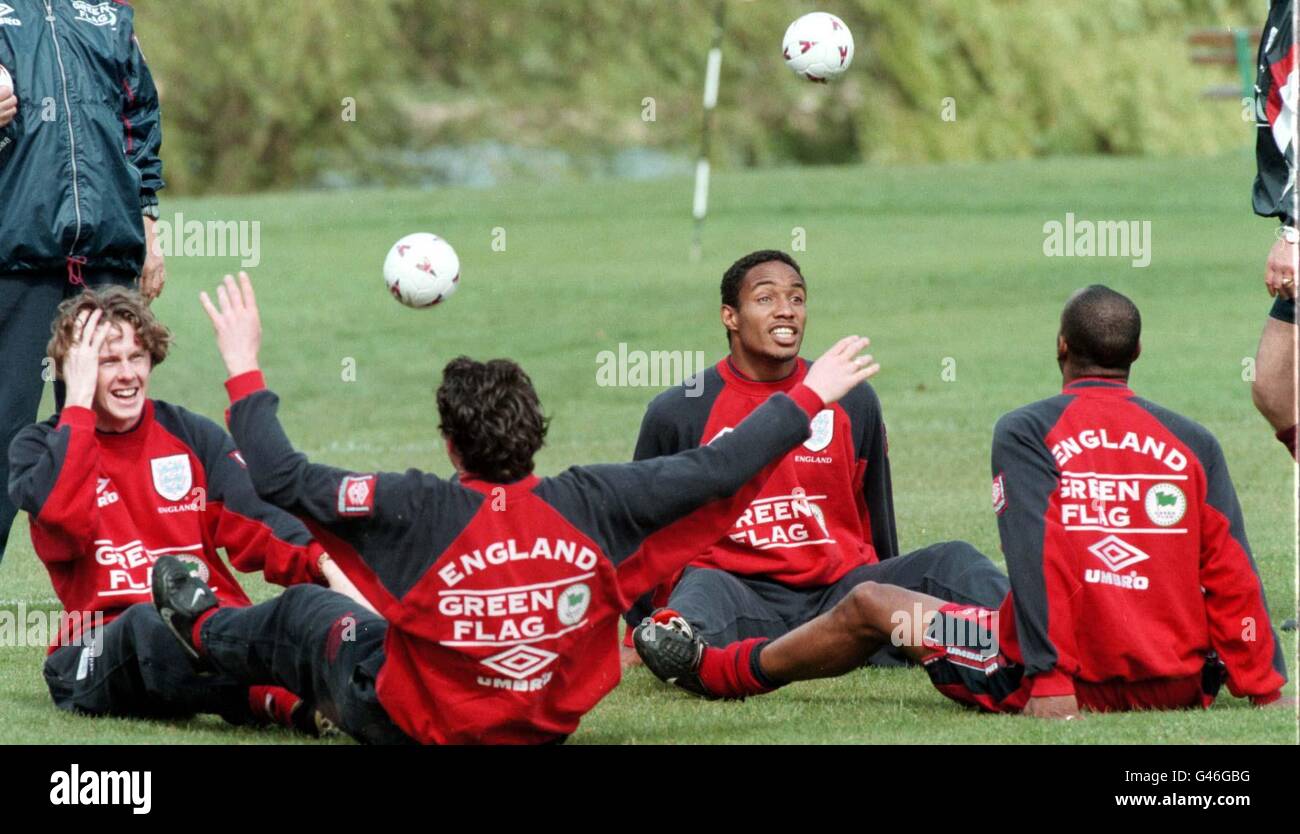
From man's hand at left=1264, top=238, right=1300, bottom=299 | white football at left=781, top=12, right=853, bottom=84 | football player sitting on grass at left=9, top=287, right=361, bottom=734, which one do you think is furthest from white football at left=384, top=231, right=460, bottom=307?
white football at left=781, top=12, right=853, bottom=84

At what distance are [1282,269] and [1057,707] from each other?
1.75 m

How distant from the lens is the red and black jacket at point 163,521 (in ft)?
Answer: 22.5

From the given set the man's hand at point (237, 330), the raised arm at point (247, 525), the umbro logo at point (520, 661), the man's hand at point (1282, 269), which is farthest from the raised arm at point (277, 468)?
the man's hand at point (1282, 269)

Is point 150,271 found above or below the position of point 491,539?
above

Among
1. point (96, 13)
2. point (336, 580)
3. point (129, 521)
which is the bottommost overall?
point (336, 580)

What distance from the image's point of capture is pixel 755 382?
8.19 metres

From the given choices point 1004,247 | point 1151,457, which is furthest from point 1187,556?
point 1004,247

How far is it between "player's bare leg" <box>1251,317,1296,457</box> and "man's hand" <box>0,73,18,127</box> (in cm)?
473

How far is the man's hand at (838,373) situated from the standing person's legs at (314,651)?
151cm

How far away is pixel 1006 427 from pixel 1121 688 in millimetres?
916

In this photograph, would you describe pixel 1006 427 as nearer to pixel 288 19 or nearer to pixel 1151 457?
pixel 1151 457

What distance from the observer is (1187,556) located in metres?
6.44

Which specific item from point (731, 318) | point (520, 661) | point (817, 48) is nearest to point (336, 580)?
point (520, 661)

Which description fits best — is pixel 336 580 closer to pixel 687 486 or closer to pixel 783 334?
pixel 687 486
